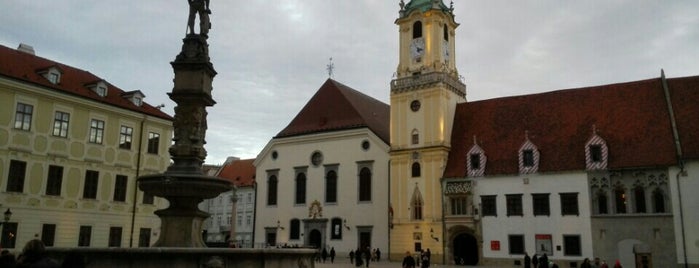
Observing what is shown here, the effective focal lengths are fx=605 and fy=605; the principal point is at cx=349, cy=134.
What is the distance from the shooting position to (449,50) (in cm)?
4541

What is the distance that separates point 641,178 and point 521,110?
9.99m

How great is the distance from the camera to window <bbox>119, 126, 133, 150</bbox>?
33062 millimetres

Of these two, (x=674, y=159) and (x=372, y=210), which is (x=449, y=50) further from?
(x=674, y=159)

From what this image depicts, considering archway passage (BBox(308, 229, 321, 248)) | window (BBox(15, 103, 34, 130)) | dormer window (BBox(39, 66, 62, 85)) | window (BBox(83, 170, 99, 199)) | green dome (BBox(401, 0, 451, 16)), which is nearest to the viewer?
window (BBox(15, 103, 34, 130))

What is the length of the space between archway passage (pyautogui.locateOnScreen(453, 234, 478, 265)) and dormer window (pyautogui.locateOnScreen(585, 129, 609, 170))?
857 cm

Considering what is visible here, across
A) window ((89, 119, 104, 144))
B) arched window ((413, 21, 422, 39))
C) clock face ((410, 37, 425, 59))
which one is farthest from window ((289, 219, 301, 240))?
window ((89, 119, 104, 144))

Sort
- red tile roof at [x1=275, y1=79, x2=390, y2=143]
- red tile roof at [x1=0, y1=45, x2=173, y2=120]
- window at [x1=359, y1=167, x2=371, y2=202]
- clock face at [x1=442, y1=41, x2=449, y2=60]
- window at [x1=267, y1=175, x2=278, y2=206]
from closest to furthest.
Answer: red tile roof at [x1=0, y1=45, x2=173, y2=120] → window at [x1=359, y1=167, x2=371, y2=202] → clock face at [x1=442, y1=41, x2=449, y2=60] → red tile roof at [x1=275, y1=79, x2=390, y2=143] → window at [x1=267, y1=175, x2=278, y2=206]

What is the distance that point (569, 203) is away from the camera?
35.5 metres

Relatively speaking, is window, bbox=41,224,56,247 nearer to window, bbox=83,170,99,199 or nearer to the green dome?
window, bbox=83,170,99,199

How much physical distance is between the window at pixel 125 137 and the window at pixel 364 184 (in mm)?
17472

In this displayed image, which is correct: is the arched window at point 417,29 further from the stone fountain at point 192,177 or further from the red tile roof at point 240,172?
the stone fountain at point 192,177

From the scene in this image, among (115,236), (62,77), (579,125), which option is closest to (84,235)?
(115,236)

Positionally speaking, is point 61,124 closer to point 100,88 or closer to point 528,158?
point 100,88

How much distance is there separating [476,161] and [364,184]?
9.06m
